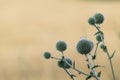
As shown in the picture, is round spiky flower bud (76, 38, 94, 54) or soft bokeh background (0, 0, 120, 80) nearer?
round spiky flower bud (76, 38, 94, 54)

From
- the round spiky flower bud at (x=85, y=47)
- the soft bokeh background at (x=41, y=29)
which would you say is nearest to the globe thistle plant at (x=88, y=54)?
the round spiky flower bud at (x=85, y=47)

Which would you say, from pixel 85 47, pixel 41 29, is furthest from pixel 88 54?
pixel 41 29

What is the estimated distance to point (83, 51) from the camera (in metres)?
1.18

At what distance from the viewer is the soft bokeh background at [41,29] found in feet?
9.37

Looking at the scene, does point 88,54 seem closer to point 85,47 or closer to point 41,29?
point 85,47

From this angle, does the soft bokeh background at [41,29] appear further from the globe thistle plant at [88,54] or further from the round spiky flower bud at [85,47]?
the round spiky flower bud at [85,47]

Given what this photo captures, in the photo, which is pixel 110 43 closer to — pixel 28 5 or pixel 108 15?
pixel 108 15

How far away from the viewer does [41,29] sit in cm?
290

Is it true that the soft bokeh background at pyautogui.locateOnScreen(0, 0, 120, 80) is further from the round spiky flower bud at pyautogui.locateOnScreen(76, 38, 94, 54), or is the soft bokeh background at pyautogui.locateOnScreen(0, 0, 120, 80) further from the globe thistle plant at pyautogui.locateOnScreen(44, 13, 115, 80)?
the round spiky flower bud at pyautogui.locateOnScreen(76, 38, 94, 54)

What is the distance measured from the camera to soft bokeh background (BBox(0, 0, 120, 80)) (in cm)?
286

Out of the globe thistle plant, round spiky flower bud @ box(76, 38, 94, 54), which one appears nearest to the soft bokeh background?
the globe thistle plant

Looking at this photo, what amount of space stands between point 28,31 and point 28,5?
0.20 m

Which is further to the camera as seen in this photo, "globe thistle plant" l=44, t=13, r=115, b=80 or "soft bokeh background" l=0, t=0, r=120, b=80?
"soft bokeh background" l=0, t=0, r=120, b=80

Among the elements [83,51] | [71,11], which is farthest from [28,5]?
[83,51]
